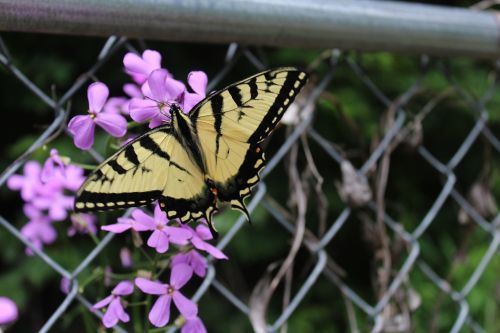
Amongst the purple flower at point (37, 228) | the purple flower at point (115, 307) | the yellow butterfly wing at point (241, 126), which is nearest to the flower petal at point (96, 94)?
the yellow butterfly wing at point (241, 126)

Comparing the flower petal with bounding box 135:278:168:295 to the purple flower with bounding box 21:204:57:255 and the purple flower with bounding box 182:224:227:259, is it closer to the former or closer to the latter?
the purple flower with bounding box 182:224:227:259

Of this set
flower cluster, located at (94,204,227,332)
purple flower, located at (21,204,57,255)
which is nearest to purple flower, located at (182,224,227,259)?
flower cluster, located at (94,204,227,332)

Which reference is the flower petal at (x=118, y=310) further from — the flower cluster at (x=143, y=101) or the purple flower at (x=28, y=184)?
the purple flower at (x=28, y=184)

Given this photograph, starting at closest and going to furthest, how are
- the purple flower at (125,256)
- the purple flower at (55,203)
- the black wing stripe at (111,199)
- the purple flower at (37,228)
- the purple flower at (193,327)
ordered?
the black wing stripe at (111,199), the purple flower at (193,327), the purple flower at (125,256), the purple flower at (55,203), the purple flower at (37,228)

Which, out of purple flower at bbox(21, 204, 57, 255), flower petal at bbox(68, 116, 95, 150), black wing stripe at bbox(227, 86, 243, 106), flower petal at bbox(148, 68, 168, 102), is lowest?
purple flower at bbox(21, 204, 57, 255)

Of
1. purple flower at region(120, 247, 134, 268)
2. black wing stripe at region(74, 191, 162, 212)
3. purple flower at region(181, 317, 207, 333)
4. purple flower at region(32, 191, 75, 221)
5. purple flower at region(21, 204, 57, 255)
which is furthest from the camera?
purple flower at region(21, 204, 57, 255)

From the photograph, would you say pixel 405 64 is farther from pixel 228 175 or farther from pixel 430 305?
pixel 228 175
